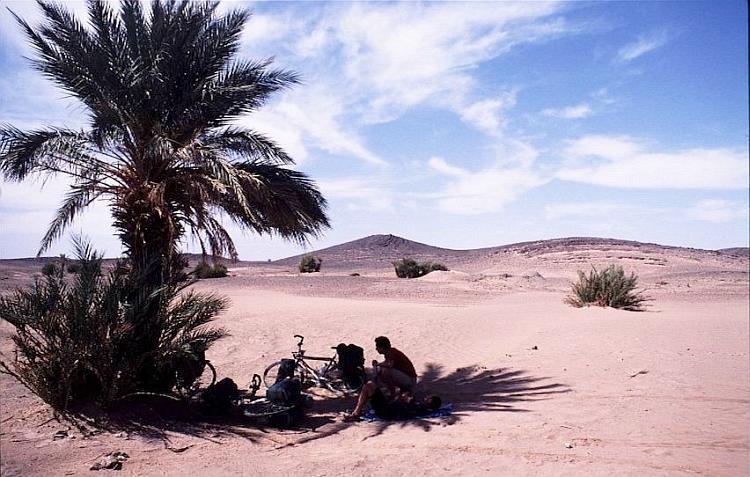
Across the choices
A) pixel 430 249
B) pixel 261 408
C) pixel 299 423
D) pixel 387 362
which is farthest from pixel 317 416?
pixel 430 249

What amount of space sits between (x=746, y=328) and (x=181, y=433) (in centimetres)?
1591

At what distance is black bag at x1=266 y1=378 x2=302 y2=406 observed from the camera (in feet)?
28.0

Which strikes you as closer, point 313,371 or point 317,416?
point 317,416

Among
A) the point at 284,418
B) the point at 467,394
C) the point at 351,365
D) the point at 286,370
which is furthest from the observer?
Result: the point at 351,365

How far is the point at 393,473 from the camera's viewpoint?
6.21 metres

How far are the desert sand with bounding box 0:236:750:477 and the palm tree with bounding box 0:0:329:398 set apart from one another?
2.50 m

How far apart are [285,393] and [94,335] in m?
2.69

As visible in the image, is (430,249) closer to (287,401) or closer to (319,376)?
(319,376)

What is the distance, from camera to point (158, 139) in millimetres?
8672

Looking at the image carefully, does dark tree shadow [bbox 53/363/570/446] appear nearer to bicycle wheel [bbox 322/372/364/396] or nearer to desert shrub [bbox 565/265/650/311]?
bicycle wheel [bbox 322/372/364/396]

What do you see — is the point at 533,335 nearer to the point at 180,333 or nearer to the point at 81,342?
the point at 180,333

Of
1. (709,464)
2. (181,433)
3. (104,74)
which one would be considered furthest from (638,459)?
(104,74)

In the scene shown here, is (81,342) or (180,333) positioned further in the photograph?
(180,333)

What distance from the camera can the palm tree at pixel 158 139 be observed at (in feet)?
29.3
